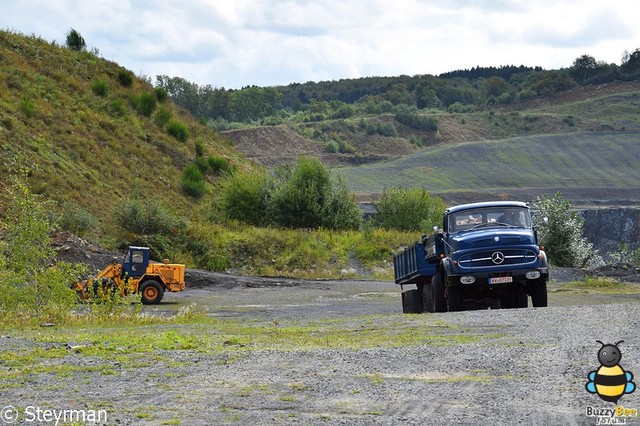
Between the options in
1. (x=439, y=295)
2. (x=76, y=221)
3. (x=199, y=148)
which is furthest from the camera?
(x=199, y=148)

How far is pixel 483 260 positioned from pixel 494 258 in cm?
26

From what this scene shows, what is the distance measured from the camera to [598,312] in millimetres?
21750

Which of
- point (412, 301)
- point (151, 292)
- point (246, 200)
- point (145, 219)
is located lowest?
point (412, 301)

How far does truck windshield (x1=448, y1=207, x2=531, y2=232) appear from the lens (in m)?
25.3

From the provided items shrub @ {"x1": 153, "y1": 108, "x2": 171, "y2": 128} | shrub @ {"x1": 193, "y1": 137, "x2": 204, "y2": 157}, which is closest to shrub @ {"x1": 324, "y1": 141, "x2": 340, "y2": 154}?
shrub @ {"x1": 153, "y1": 108, "x2": 171, "y2": 128}

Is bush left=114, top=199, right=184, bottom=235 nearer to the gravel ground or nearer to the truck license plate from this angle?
the truck license plate

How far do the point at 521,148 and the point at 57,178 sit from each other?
106450 mm

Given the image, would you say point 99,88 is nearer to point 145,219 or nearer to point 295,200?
point 295,200

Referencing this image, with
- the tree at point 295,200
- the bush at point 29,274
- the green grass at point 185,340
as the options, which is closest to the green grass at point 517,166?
the tree at point 295,200

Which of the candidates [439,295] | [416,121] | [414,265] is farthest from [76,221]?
[416,121]

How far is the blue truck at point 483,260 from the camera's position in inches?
960

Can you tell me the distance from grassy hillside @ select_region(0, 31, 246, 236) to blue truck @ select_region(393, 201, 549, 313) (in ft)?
104

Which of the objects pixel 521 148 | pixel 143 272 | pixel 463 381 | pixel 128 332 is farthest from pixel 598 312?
pixel 521 148

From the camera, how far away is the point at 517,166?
471ft
